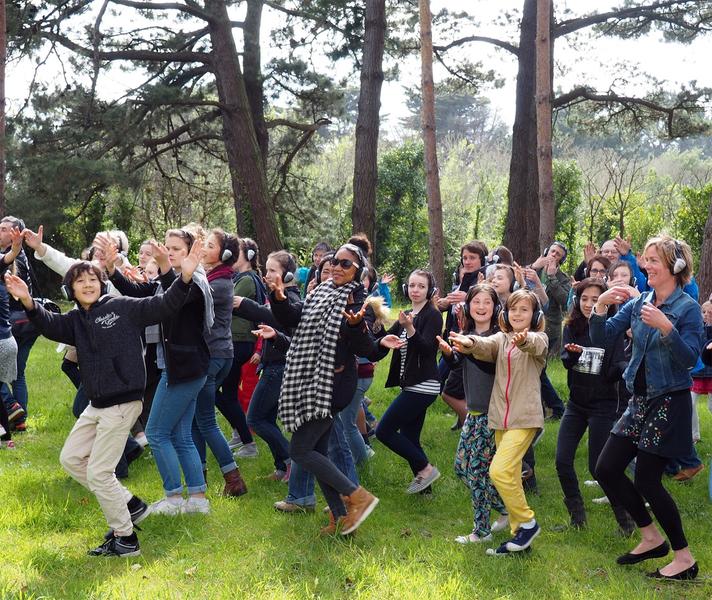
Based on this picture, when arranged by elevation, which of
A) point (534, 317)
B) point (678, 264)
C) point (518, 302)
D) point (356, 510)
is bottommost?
point (356, 510)

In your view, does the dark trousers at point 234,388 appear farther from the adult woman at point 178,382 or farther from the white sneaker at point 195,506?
the white sneaker at point 195,506

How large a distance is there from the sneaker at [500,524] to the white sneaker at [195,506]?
207 centimetres

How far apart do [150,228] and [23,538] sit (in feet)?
62.5

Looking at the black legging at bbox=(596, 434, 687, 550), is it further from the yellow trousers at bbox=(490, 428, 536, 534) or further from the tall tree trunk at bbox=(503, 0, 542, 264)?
the tall tree trunk at bbox=(503, 0, 542, 264)

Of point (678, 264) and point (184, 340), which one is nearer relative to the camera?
point (678, 264)

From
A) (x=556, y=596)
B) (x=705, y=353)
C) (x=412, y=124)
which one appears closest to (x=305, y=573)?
(x=556, y=596)

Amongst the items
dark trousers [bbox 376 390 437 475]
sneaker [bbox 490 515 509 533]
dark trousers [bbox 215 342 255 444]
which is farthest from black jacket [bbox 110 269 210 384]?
sneaker [bbox 490 515 509 533]

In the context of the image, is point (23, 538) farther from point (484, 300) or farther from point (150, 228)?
point (150, 228)

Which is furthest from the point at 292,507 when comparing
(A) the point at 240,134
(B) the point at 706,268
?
(A) the point at 240,134

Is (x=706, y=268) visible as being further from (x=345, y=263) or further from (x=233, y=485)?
(x=233, y=485)

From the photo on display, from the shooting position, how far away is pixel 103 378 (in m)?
4.71

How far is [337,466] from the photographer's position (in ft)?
17.9

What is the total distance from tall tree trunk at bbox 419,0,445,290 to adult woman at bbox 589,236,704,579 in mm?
7017

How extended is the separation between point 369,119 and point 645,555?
32.4 feet
